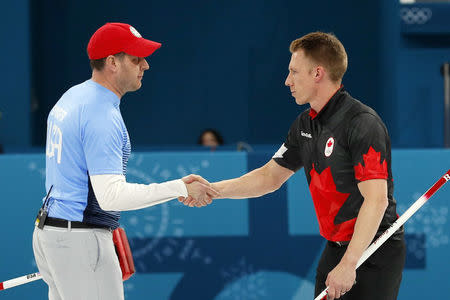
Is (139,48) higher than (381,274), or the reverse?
(139,48)

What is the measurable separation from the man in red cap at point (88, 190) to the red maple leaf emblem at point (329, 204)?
0.63 metres

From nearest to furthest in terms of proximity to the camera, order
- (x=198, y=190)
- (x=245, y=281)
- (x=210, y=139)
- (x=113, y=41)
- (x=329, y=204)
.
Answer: (x=113, y=41)
(x=329, y=204)
(x=198, y=190)
(x=245, y=281)
(x=210, y=139)

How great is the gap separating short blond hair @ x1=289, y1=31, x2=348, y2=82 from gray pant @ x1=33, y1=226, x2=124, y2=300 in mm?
1106

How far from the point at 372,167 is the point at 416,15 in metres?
6.61

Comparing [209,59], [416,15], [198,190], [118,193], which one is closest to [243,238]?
[198,190]

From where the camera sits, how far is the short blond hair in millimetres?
2943

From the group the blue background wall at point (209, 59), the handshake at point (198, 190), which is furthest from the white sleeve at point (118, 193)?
the blue background wall at point (209, 59)

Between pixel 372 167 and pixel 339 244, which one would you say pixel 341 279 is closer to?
pixel 339 244

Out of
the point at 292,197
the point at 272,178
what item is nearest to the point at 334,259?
the point at 272,178

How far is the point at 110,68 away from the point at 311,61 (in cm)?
80

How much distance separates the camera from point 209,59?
10.4m

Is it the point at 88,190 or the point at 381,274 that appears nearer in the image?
the point at 88,190

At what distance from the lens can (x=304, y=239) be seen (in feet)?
14.6

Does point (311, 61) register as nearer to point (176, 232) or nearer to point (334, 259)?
point (334, 259)
